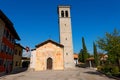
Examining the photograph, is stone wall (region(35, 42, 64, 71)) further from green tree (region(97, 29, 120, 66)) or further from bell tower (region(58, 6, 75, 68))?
green tree (region(97, 29, 120, 66))

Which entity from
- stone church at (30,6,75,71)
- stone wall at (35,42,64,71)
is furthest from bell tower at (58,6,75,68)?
stone wall at (35,42,64,71)

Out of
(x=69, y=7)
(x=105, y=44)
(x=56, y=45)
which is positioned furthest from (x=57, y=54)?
(x=105, y=44)

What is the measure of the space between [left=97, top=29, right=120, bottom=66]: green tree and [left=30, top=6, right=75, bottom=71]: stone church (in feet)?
46.2

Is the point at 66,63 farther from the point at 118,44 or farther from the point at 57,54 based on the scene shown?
the point at 118,44

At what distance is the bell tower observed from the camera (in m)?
35.0

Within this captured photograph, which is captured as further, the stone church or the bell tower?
the bell tower

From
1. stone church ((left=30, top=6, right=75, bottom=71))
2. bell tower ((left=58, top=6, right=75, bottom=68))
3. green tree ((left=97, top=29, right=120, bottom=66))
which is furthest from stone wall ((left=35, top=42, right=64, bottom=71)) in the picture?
green tree ((left=97, top=29, right=120, bottom=66))

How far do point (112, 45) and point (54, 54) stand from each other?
1739cm

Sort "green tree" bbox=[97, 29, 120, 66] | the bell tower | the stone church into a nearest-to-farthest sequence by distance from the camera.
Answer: "green tree" bbox=[97, 29, 120, 66] < the stone church < the bell tower

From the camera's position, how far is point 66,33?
3722 centimetres

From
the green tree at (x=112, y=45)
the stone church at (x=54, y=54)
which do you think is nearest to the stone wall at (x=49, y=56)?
the stone church at (x=54, y=54)

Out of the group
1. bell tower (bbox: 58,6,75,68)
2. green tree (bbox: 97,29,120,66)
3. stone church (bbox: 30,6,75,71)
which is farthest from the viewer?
bell tower (bbox: 58,6,75,68)

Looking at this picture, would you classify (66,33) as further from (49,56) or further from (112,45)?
(112,45)

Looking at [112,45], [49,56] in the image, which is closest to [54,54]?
[49,56]
